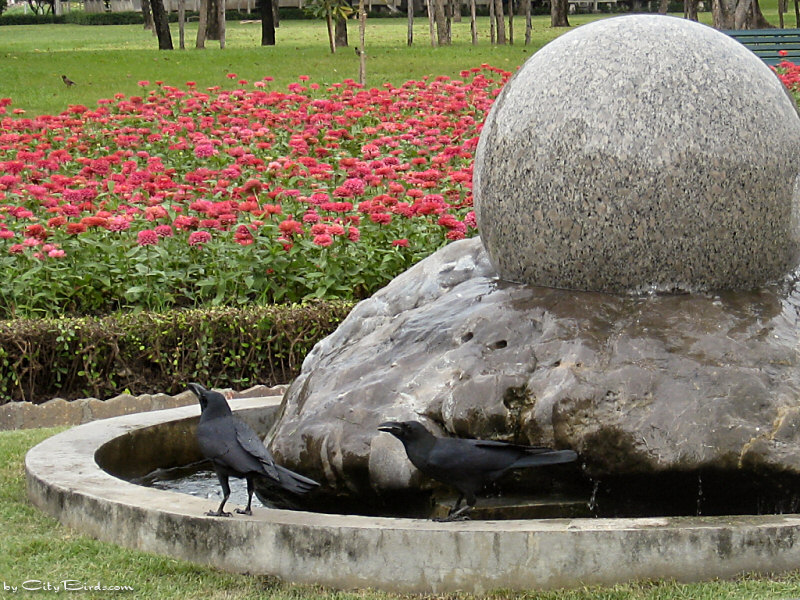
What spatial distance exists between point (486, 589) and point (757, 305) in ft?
6.31

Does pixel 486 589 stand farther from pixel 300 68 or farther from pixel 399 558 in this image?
pixel 300 68

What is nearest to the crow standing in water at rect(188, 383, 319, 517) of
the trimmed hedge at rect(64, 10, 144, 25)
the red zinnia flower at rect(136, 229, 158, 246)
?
the red zinnia flower at rect(136, 229, 158, 246)

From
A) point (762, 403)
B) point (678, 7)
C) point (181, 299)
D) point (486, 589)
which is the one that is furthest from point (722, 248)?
point (678, 7)

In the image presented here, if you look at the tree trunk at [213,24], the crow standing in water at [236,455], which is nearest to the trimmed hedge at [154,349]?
the crow standing in water at [236,455]

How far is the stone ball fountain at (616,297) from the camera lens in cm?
488

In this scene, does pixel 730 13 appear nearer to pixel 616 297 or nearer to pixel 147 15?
pixel 616 297

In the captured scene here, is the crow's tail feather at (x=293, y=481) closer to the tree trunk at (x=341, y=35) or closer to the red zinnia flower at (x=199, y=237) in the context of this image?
the red zinnia flower at (x=199, y=237)

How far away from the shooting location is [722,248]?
537 centimetres

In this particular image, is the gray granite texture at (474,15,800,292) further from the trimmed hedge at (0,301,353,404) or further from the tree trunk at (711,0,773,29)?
the tree trunk at (711,0,773,29)

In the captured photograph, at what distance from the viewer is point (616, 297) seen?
543cm

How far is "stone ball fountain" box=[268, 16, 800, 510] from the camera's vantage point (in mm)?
4879

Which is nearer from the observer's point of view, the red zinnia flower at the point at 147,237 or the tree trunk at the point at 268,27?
the red zinnia flower at the point at 147,237

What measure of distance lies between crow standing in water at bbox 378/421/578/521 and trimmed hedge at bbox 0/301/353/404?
3.76 metres

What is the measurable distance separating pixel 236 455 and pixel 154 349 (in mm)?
3827
